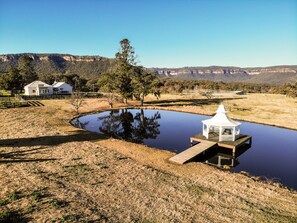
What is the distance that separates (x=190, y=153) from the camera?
17109 millimetres

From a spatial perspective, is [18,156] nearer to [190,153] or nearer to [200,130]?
[190,153]

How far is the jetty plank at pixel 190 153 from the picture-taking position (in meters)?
15.9

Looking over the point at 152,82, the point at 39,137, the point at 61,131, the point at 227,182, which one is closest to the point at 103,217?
the point at 227,182

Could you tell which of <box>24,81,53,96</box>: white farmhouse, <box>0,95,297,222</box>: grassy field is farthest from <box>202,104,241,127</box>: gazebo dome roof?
<box>24,81,53,96</box>: white farmhouse

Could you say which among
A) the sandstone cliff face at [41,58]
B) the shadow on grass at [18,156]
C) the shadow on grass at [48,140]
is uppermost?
the sandstone cliff face at [41,58]

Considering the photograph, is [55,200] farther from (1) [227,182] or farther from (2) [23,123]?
(2) [23,123]

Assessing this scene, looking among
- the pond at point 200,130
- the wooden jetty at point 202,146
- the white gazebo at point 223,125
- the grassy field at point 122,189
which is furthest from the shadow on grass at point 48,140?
the white gazebo at point 223,125

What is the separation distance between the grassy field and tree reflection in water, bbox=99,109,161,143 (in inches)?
286

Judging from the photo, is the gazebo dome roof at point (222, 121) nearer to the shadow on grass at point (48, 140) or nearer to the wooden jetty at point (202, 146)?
the wooden jetty at point (202, 146)

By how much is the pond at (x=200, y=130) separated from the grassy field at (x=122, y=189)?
3405 millimetres

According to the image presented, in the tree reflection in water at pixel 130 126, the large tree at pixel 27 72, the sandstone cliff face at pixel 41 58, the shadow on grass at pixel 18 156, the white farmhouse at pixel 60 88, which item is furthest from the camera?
the sandstone cliff face at pixel 41 58

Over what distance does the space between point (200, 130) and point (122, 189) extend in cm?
1816

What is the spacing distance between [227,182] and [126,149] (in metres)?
8.97

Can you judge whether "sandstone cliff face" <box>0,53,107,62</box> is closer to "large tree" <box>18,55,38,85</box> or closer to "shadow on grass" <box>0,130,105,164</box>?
"large tree" <box>18,55,38,85</box>
